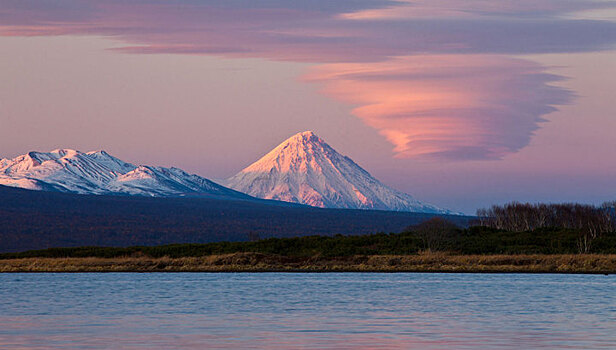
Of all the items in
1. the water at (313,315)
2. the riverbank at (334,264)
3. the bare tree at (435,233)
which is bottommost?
the water at (313,315)

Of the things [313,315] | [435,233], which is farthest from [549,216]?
[313,315]

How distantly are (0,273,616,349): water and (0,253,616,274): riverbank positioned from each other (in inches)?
1054

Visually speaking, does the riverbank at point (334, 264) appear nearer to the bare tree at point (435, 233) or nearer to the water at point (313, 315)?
the bare tree at point (435, 233)

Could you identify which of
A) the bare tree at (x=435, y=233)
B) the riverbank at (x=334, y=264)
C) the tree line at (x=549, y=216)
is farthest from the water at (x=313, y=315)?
the tree line at (x=549, y=216)

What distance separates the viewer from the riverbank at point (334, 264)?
339ft

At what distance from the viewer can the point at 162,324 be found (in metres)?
41.7

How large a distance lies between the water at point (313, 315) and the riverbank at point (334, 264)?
26.8 meters

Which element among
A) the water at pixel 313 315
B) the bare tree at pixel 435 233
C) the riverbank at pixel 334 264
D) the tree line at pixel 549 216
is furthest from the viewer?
the tree line at pixel 549 216

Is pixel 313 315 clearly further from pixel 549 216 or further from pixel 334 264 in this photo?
pixel 549 216

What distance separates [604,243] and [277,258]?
126 ft

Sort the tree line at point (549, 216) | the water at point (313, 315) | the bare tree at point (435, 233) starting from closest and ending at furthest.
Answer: the water at point (313, 315), the bare tree at point (435, 233), the tree line at point (549, 216)

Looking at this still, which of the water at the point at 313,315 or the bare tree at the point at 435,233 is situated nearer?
the water at the point at 313,315

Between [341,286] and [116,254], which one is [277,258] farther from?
[341,286]

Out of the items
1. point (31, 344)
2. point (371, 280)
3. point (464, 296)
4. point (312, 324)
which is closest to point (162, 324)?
point (312, 324)
